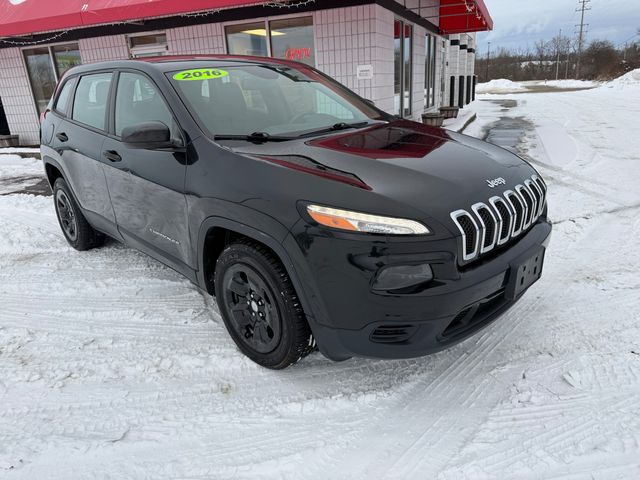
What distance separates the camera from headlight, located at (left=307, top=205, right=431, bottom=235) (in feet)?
6.57

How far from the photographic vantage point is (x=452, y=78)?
17516mm

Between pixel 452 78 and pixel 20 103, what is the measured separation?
46.2 ft

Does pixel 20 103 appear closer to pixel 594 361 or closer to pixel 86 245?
pixel 86 245

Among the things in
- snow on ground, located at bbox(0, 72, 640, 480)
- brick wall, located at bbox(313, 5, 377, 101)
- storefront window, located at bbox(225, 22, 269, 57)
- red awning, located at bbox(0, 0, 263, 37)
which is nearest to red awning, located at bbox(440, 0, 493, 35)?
brick wall, located at bbox(313, 5, 377, 101)

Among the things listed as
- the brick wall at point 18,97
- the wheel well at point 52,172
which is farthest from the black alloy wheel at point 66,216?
the brick wall at point 18,97

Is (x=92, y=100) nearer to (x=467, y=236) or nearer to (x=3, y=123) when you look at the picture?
(x=467, y=236)

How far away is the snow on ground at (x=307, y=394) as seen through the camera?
2.02 m

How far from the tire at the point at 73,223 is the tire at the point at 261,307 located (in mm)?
2336

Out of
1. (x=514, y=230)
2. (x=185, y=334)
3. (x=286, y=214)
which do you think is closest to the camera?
(x=286, y=214)

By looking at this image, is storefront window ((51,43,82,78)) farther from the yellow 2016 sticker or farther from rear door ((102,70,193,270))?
the yellow 2016 sticker

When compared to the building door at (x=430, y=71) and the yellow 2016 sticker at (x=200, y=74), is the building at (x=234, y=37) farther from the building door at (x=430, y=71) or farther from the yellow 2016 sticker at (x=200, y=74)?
the yellow 2016 sticker at (x=200, y=74)

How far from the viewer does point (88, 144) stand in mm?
3693

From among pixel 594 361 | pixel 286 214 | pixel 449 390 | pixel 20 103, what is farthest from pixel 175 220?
pixel 20 103

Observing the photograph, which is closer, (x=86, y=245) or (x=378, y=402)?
(x=378, y=402)
